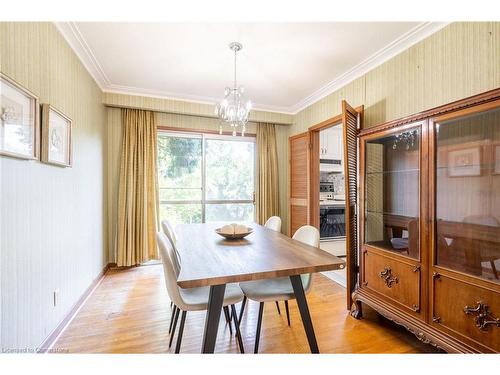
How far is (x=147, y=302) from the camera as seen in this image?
95.0 inches

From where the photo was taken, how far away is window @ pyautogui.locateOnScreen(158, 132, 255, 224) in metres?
3.67

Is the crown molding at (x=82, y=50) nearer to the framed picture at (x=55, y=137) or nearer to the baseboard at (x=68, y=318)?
the framed picture at (x=55, y=137)

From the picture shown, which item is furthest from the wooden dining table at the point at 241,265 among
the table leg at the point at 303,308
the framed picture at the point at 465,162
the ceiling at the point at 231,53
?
the ceiling at the point at 231,53

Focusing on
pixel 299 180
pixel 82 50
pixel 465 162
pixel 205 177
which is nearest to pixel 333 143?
pixel 299 180

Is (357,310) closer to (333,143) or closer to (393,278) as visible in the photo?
(393,278)

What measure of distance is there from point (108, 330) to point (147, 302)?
0.51 meters

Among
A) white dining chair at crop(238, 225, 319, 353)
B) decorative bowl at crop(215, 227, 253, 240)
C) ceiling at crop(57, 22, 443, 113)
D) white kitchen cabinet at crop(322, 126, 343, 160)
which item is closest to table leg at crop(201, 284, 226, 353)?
white dining chair at crop(238, 225, 319, 353)

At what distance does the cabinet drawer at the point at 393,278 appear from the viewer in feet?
5.39

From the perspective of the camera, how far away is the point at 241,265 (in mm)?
1293

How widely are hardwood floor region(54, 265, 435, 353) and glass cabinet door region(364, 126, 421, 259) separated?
0.71 metres

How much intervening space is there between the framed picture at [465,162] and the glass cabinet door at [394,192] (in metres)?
0.19

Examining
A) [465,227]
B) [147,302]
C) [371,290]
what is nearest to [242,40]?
[465,227]

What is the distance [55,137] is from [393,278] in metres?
2.85

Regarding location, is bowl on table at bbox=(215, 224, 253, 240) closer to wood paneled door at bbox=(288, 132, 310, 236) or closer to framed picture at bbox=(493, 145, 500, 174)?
framed picture at bbox=(493, 145, 500, 174)
